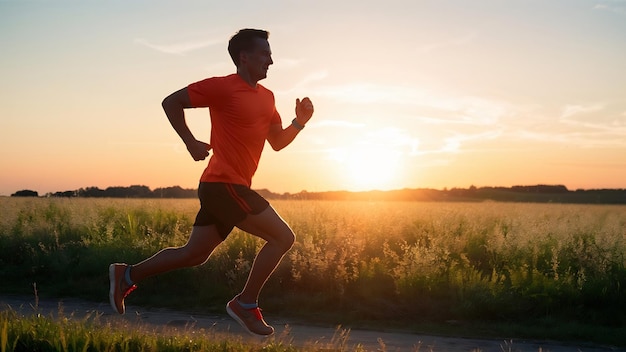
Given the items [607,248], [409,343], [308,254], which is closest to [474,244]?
[607,248]

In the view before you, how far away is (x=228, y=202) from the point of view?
5.88m

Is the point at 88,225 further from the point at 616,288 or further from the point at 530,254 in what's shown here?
the point at 616,288

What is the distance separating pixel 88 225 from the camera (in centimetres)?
1598

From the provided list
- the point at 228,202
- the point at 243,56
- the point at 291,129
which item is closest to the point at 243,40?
the point at 243,56

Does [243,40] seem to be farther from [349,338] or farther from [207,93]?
[349,338]

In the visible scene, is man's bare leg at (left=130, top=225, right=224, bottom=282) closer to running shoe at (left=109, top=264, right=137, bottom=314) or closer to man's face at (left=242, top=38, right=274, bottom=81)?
Result: running shoe at (left=109, top=264, right=137, bottom=314)

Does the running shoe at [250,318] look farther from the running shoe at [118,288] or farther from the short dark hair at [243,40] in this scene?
the short dark hair at [243,40]

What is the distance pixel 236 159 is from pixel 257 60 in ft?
2.84

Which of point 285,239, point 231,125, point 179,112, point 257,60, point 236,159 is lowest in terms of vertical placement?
point 285,239

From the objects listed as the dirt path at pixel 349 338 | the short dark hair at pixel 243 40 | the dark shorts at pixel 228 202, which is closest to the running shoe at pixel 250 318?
the dark shorts at pixel 228 202

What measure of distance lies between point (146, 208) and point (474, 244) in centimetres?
1074

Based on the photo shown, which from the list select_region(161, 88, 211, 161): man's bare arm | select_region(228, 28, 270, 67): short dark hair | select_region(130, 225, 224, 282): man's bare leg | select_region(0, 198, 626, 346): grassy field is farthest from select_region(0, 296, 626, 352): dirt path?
select_region(228, 28, 270, 67): short dark hair

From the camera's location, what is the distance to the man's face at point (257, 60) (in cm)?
600

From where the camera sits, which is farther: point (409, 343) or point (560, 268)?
point (560, 268)
